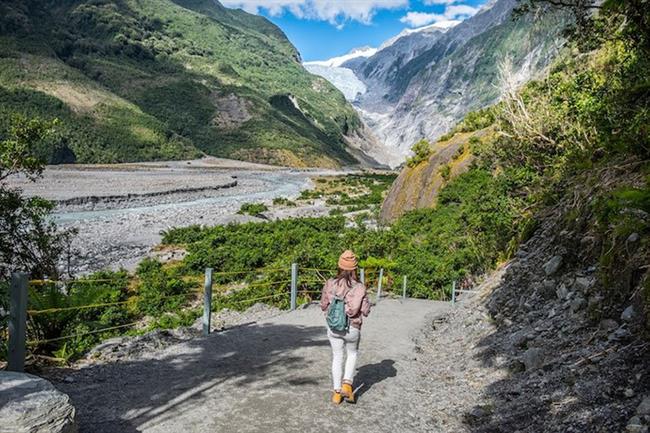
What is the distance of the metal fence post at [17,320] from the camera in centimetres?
563

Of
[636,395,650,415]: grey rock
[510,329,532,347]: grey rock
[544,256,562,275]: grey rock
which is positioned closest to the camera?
[636,395,650,415]: grey rock

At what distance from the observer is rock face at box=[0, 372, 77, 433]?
3766 mm

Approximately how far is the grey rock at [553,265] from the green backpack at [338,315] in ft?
12.0

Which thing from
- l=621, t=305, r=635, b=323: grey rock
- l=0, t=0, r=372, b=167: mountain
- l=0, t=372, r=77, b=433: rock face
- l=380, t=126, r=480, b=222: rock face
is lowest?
l=0, t=372, r=77, b=433: rock face

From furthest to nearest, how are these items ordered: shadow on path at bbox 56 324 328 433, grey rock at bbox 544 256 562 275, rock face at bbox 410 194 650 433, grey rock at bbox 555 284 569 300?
1. grey rock at bbox 544 256 562 275
2. grey rock at bbox 555 284 569 300
3. shadow on path at bbox 56 324 328 433
4. rock face at bbox 410 194 650 433

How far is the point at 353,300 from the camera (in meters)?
5.61

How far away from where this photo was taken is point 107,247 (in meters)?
26.5

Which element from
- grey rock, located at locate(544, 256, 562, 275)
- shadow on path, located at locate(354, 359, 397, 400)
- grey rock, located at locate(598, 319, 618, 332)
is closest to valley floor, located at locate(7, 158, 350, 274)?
shadow on path, located at locate(354, 359, 397, 400)

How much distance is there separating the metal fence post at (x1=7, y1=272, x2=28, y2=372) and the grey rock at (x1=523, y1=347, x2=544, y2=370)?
586cm

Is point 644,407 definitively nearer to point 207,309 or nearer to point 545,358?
point 545,358

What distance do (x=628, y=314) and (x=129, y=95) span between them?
149876 millimetres

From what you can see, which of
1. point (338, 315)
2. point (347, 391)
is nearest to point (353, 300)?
point (338, 315)

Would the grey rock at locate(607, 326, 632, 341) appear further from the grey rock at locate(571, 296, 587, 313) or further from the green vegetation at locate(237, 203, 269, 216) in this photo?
the green vegetation at locate(237, 203, 269, 216)

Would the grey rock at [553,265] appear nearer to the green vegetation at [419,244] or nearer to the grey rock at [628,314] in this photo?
the grey rock at [628,314]
